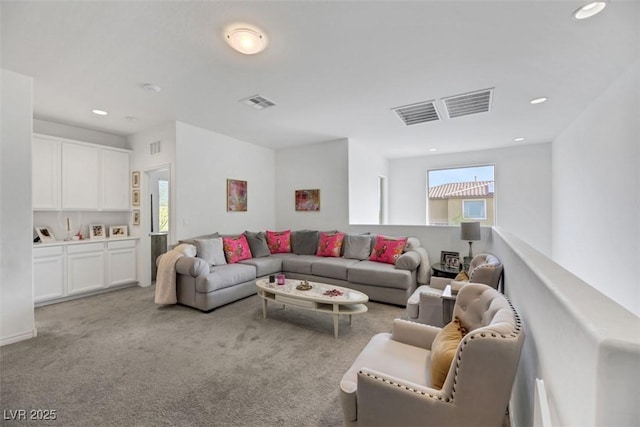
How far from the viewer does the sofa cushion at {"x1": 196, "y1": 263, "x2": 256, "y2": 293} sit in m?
3.33

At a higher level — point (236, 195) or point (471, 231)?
point (236, 195)

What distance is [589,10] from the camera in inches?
69.8

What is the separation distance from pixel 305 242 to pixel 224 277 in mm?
1865

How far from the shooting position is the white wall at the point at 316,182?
→ 5.18 meters

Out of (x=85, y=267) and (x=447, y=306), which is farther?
(x=85, y=267)

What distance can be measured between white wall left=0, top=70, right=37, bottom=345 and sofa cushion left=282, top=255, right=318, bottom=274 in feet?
9.91

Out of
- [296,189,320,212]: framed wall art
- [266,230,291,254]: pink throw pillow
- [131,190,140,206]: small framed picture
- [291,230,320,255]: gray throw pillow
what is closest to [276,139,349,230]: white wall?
[296,189,320,212]: framed wall art

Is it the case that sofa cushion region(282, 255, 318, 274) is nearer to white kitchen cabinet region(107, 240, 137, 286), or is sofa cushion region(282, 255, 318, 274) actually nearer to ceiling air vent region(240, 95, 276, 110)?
ceiling air vent region(240, 95, 276, 110)

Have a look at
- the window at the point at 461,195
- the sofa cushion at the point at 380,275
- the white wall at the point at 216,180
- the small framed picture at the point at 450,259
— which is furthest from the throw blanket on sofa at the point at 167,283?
the window at the point at 461,195

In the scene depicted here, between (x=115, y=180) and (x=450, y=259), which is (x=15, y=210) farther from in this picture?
(x=450, y=259)

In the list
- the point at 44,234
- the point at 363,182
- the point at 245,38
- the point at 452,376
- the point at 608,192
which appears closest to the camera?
the point at 452,376

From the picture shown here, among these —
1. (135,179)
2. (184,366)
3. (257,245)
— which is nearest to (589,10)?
(184,366)

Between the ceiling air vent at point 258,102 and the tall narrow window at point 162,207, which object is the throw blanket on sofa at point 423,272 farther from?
the tall narrow window at point 162,207

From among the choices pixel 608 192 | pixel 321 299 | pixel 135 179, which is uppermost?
pixel 135 179
